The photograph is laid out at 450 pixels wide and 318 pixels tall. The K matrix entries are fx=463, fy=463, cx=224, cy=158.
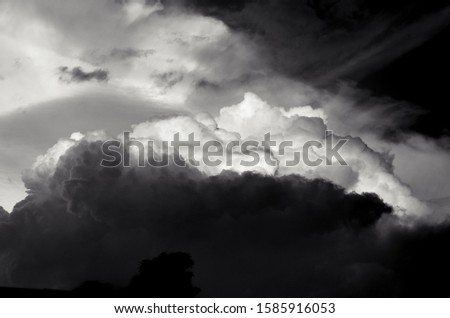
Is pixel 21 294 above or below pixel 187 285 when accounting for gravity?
below

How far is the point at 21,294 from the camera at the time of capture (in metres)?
65.2

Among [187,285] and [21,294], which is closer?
[21,294]

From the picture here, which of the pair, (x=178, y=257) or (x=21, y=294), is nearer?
(x=21, y=294)

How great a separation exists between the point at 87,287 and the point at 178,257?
2446cm
